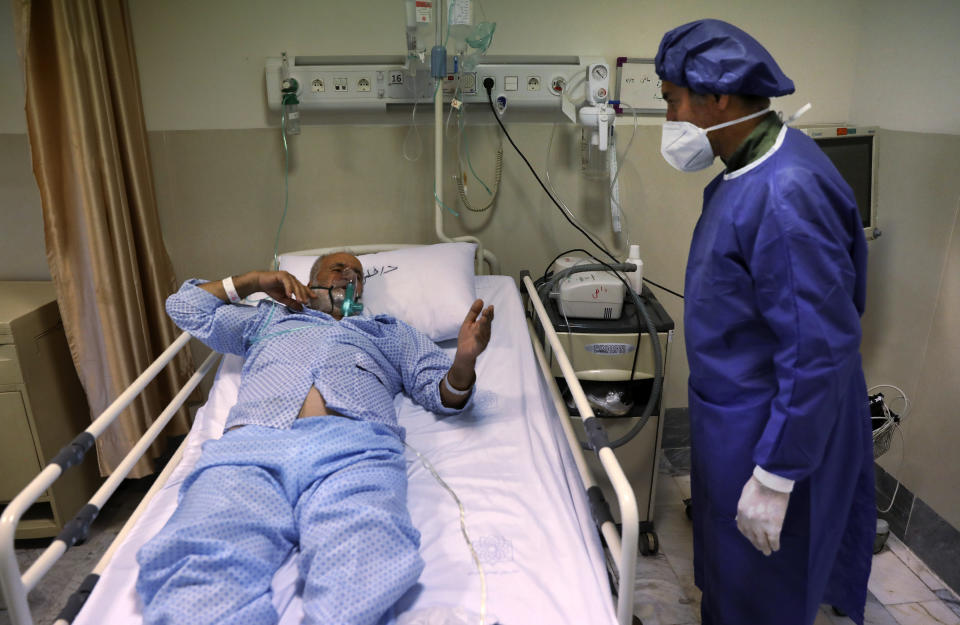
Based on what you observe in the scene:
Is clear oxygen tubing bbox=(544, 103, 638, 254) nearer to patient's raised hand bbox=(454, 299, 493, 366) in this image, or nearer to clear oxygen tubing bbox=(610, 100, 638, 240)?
clear oxygen tubing bbox=(610, 100, 638, 240)

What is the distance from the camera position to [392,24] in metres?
2.25

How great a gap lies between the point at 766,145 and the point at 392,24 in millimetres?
1447

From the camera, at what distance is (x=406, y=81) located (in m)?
2.26

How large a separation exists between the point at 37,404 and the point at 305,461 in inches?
49.4

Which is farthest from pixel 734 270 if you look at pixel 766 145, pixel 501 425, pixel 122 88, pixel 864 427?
pixel 122 88

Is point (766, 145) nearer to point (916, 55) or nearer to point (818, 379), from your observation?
point (818, 379)

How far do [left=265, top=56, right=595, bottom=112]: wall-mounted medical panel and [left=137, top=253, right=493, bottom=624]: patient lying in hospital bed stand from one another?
2.11 feet

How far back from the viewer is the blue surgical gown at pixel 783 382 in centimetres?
119

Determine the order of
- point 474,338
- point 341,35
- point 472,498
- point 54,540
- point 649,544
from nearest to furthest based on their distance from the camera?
point 54,540, point 472,498, point 474,338, point 649,544, point 341,35

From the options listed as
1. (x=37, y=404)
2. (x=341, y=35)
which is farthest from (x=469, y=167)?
(x=37, y=404)

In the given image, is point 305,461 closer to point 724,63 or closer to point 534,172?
point 724,63

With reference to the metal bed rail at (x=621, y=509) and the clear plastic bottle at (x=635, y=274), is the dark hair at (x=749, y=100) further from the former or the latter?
the clear plastic bottle at (x=635, y=274)

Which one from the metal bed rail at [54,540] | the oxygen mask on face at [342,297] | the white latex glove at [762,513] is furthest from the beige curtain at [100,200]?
the white latex glove at [762,513]

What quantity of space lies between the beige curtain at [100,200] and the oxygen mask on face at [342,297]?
0.67 m
